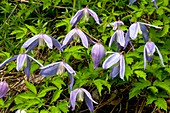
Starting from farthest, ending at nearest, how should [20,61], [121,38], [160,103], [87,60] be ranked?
1. [87,60]
2. [160,103]
3. [121,38]
4. [20,61]

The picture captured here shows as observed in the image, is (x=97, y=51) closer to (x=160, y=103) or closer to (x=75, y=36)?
(x=75, y=36)

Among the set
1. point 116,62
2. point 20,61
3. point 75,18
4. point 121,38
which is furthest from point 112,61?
point 20,61

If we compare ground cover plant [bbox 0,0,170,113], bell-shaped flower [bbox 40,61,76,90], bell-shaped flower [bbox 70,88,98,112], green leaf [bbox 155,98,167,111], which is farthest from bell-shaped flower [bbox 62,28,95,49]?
green leaf [bbox 155,98,167,111]

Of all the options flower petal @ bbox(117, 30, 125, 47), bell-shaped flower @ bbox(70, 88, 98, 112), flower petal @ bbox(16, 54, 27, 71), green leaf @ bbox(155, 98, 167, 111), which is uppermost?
flower petal @ bbox(117, 30, 125, 47)

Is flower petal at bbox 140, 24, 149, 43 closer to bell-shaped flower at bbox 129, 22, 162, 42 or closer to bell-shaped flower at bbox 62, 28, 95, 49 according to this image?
bell-shaped flower at bbox 129, 22, 162, 42

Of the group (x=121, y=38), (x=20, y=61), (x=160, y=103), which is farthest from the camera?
Answer: (x=160, y=103)

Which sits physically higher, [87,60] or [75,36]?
[75,36]

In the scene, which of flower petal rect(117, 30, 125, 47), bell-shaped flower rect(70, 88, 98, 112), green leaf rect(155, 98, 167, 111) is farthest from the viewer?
green leaf rect(155, 98, 167, 111)

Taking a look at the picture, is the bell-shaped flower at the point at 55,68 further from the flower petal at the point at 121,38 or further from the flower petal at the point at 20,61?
the flower petal at the point at 121,38

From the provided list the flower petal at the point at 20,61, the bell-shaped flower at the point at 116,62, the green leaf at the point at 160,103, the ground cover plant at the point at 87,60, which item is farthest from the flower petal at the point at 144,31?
the flower petal at the point at 20,61
